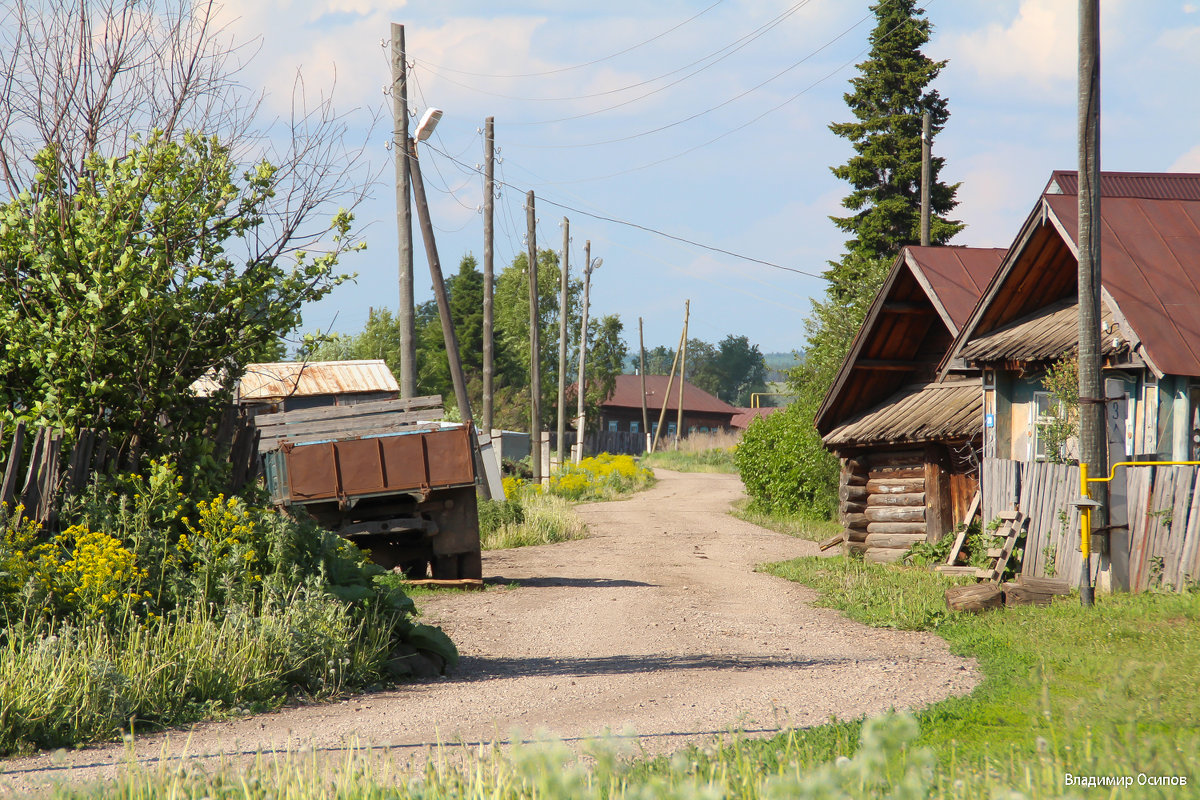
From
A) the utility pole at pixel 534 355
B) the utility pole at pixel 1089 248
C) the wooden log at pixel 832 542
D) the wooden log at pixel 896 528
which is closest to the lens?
the utility pole at pixel 1089 248

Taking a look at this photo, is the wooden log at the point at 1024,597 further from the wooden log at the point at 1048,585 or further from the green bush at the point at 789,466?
the green bush at the point at 789,466

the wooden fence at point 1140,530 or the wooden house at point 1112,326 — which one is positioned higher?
the wooden house at point 1112,326

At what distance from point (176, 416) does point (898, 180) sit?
89.6 ft

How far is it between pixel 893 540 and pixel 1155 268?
6.88m

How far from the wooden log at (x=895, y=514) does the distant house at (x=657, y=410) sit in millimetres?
58192

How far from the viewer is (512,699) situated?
788 cm

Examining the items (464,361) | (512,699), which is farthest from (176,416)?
(464,361)

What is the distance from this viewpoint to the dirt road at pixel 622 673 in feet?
21.9

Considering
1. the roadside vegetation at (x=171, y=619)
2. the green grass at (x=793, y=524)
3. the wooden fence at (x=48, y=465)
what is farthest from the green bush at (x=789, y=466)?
the wooden fence at (x=48, y=465)

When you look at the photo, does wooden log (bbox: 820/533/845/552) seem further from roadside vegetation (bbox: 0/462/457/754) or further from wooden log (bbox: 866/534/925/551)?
roadside vegetation (bbox: 0/462/457/754)

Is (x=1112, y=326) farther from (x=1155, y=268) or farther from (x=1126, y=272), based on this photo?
(x=1155, y=268)

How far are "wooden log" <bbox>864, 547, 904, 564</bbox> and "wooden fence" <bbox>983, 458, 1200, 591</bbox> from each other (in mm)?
4935

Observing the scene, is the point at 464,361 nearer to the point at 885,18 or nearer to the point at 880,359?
the point at 885,18

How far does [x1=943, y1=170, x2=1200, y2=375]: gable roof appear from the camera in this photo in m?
12.5
